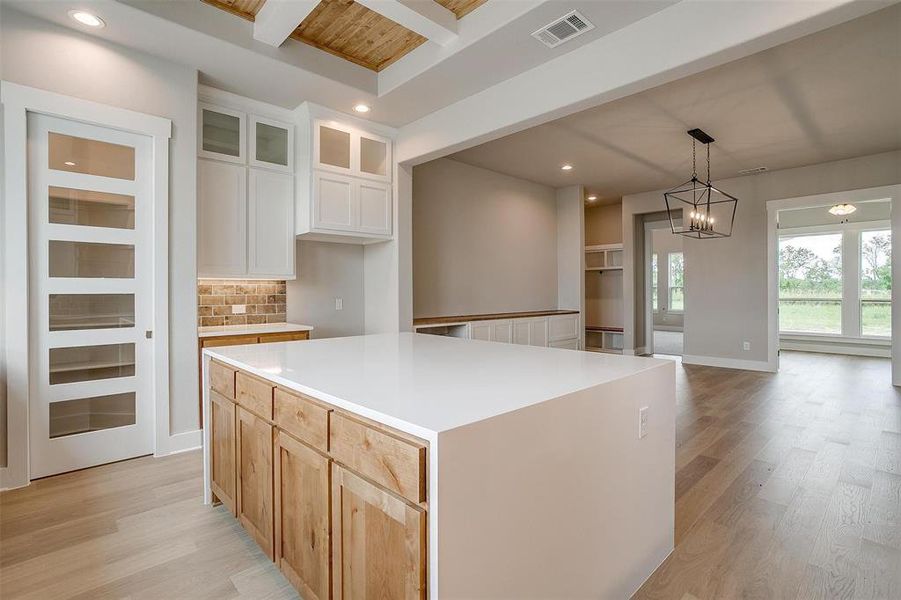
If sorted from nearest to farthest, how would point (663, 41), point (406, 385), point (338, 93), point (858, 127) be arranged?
1. point (406, 385)
2. point (663, 41)
3. point (338, 93)
4. point (858, 127)

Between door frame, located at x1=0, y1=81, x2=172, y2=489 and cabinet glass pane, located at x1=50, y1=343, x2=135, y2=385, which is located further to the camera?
cabinet glass pane, located at x1=50, y1=343, x2=135, y2=385

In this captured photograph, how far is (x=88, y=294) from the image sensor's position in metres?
2.89

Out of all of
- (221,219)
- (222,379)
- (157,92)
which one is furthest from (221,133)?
(222,379)

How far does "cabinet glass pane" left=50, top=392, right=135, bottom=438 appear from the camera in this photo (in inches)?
110

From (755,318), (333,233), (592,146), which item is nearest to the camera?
(333,233)

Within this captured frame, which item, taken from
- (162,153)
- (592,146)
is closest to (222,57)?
(162,153)

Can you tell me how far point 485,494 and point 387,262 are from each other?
368 centimetres

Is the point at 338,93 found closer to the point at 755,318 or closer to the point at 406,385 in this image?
the point at 406,385

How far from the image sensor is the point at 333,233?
4.04m

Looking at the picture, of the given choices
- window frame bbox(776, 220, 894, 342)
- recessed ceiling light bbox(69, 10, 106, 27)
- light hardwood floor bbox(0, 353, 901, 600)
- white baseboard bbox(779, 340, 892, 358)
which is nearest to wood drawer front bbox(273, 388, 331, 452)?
light hardwood floor bbox(0, 353, 901, 600)

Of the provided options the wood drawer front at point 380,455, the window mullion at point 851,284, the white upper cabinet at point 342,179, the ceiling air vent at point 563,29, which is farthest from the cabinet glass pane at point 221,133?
the window mullion at point 851,284

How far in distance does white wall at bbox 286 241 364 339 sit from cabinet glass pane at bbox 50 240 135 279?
139 cm

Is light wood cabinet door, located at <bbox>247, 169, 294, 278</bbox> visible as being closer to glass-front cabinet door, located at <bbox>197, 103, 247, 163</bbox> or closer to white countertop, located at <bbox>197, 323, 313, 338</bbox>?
glass-front cabinet door, located at <bbox>197, 103, 247, 163</bbox>

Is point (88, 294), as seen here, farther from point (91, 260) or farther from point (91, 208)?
point (91, 208)
